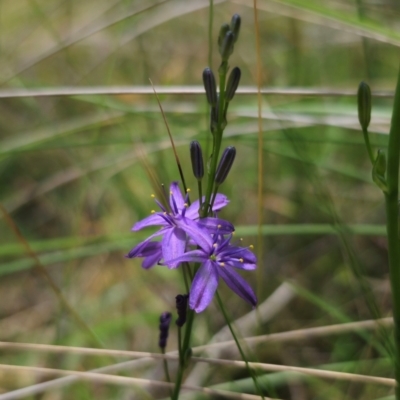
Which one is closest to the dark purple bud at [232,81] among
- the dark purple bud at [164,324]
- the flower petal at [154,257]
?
the flower petal at [154,257]

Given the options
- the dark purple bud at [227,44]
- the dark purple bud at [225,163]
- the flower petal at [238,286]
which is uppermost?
the dark purple bud at [227,44]

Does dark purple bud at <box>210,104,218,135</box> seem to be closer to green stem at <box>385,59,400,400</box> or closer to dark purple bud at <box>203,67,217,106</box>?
dark purple bud at <box>203,67,217,106</box>

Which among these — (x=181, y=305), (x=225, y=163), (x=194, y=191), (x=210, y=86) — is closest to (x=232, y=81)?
(x=210, y=86)

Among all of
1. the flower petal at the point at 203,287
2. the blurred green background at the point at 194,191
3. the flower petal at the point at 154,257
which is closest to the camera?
the flower petal at the point at 203,287

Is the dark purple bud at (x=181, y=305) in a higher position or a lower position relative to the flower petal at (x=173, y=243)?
lower

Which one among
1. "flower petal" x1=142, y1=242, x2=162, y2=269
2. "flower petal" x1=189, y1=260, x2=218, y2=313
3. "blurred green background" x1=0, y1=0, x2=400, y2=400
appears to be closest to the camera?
"flower petal" x1=189, y1=260, x2=218, y2=313

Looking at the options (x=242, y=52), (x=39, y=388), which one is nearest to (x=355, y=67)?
(x=242, y=52)

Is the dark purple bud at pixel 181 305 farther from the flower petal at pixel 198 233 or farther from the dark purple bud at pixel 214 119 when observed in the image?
the dark purple bud at pixel 214 119

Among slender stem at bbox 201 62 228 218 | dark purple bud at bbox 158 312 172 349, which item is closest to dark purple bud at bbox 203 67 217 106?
slender stem at bbox 201 62 228 218
